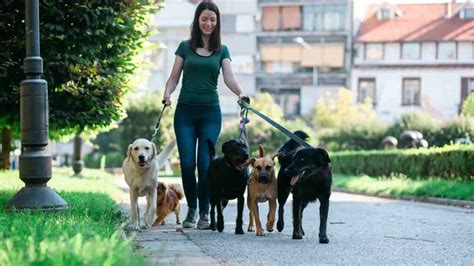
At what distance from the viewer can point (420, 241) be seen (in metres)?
9.00

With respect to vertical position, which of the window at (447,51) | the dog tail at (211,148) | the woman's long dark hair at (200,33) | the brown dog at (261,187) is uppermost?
the window at (447,51)

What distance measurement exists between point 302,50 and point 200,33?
64.4 m

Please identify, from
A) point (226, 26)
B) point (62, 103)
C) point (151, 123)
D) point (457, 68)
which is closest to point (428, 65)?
point (457, 68)

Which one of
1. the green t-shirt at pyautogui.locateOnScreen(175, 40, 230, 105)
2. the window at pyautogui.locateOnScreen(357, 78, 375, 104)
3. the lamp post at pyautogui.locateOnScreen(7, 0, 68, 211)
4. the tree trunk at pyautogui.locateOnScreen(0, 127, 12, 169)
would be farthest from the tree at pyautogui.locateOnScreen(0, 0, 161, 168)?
the window at pyautogui.locateOnScreen(357, 78, 375, 104)

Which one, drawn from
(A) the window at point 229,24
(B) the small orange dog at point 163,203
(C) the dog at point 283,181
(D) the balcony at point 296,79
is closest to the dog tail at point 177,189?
(B) the small orange dog at point 163,203

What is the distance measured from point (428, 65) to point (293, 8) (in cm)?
1199

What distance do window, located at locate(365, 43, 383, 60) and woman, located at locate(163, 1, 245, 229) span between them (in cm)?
6269

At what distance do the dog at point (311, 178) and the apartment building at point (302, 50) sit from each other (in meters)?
64.5

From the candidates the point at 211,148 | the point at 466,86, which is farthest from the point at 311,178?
the point at 466,86

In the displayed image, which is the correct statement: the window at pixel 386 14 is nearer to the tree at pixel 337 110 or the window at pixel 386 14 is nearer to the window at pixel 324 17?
the window at pixel 324 17

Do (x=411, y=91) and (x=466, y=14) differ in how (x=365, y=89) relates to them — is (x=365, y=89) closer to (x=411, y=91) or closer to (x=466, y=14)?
(x=411, y=91)

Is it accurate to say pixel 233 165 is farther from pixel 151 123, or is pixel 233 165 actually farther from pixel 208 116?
pixel 151 123

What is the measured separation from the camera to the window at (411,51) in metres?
70.9

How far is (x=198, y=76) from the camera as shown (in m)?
10.1
